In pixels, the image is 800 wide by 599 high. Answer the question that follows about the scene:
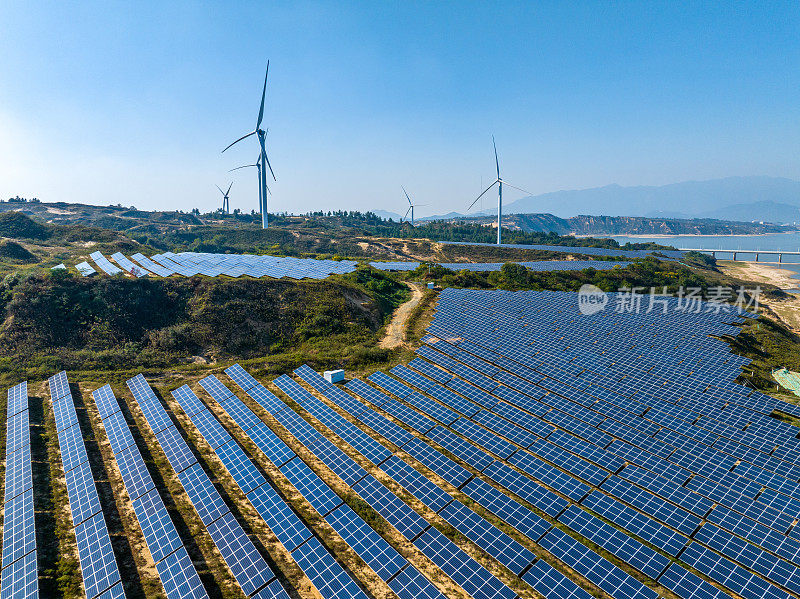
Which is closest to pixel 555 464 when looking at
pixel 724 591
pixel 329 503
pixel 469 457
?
pixel 469 457

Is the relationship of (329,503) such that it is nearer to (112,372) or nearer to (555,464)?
(555,464)

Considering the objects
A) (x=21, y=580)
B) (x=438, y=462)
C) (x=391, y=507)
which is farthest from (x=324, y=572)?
(x=21, y=580)

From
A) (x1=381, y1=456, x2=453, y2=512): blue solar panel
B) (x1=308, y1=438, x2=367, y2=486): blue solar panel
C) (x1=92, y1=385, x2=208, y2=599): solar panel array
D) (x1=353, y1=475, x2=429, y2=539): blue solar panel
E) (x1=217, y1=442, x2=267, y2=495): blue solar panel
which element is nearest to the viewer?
(x1=92, y1=385, x2=208, y2=599): solar panel array

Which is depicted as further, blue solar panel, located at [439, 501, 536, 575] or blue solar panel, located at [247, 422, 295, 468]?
blue solar panel, located at [247, 422, 295, 468]

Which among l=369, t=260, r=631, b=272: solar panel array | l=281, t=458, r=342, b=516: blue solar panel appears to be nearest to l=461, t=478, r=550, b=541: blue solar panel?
l=281, t=458, r=342, b=516: blue solar panel

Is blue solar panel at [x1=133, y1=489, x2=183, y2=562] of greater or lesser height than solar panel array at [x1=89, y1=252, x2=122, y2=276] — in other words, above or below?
below

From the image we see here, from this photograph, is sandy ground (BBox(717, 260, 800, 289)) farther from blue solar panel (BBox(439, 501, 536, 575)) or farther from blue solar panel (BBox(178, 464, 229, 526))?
blue solar panel (BBox(178, 464, 229, 526))

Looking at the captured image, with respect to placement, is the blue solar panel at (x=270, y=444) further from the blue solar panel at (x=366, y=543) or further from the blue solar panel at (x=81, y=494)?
the blue solar panel at (x=81, y=494)

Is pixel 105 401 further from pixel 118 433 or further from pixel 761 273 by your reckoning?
pixel 761 273
